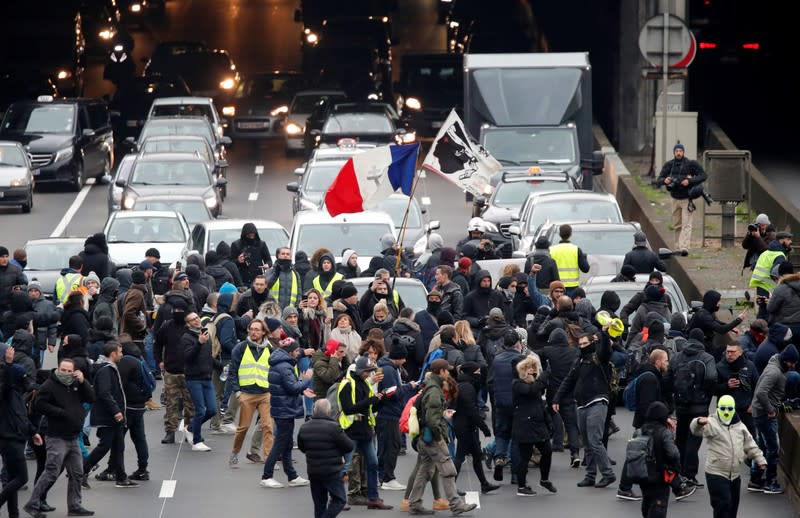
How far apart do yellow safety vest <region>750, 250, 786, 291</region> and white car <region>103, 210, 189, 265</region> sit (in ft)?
32.9

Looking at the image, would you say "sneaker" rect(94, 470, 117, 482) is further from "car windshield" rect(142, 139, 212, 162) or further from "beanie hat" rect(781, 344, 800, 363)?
"car windshield" rect(142, 139, 212, 162)

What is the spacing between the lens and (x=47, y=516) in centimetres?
1689

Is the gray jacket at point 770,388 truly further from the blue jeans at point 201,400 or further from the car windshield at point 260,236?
the car windshield at point 260,236

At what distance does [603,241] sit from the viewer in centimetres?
2589

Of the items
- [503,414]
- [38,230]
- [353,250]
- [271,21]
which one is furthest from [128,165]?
[271,21]

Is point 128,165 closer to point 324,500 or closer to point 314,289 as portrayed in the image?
point 314,289

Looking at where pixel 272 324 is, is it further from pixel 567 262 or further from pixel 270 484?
pixel 567 262

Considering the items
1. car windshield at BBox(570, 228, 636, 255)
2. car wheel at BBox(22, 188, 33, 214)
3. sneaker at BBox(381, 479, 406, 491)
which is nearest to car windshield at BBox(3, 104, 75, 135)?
car wheel at BBox(22, 188, 33, 214)

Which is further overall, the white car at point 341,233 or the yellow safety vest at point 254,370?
the white car at point 341,233

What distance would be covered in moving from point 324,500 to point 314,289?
573cm

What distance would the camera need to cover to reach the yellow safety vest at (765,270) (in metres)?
21.8

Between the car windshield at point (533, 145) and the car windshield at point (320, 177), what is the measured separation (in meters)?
A: 3.26

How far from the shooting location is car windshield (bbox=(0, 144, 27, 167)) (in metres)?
36.9

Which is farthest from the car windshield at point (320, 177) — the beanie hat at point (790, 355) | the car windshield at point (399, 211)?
the beanie hat at point (790, 355)
